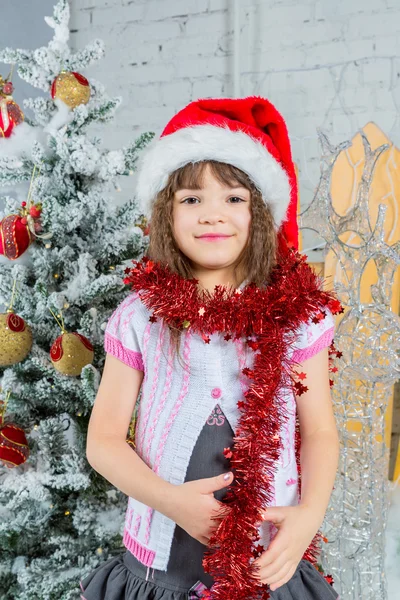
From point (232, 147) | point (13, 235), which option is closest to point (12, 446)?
point (13, 235)

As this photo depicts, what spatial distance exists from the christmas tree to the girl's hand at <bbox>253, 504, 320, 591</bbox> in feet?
1.83

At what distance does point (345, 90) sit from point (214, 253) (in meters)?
1.40

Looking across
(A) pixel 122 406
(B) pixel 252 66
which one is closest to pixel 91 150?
(A) pixel 122 406

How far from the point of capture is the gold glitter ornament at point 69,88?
4.26ft

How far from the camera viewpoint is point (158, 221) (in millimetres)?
1065

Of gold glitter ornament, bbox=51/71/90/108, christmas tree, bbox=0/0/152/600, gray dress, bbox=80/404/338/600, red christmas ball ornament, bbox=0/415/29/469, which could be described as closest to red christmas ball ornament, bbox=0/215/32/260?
christmas tree, bbox=0/0/152/600

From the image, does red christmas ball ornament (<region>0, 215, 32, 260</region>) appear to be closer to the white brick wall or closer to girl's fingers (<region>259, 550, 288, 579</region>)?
girl's fingers (<region>259, 550, 288, 579</region>)

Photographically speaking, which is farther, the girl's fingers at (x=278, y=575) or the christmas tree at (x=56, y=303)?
the christmas tree at (x=56, y=303)

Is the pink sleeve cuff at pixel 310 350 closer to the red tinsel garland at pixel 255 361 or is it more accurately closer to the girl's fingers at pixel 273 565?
the red tinsel garland at pixel 255 361

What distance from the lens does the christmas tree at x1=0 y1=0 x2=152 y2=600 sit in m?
1.31

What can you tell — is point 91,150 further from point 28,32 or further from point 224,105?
point 28,32

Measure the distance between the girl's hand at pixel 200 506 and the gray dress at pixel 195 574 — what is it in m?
0.07

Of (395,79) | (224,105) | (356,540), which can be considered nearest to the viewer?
(224,105)

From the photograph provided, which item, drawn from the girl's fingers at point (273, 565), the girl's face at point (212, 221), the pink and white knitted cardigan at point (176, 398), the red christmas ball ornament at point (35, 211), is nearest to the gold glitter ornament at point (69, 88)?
the red christmas ball ornament at point (35, 211)
